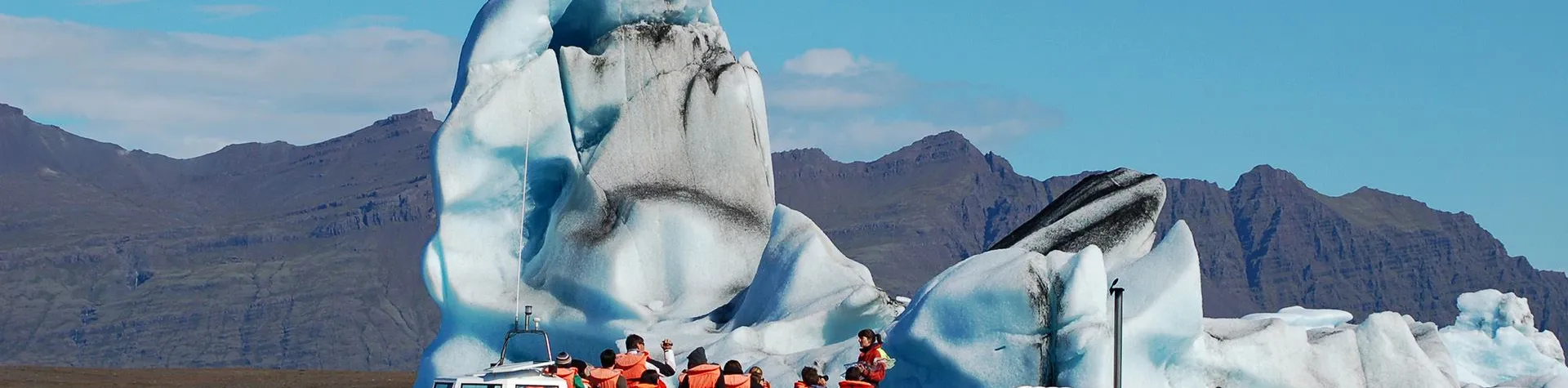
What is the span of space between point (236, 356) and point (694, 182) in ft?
477

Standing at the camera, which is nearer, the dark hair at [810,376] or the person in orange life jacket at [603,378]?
the dark hair at [810,376]

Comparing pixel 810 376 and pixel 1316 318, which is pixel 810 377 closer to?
pixel 810 376

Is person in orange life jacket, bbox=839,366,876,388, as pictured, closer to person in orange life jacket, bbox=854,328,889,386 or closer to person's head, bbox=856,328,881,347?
person in orange life jacket, bbox=854,328,889,386

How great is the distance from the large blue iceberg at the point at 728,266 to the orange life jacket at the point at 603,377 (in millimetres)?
4254

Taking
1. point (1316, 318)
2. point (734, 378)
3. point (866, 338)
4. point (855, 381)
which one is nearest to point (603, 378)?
point (734, 378)

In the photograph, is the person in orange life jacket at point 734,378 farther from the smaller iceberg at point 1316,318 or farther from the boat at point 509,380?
the smaller iceberg at point 1316,318

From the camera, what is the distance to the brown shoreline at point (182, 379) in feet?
253

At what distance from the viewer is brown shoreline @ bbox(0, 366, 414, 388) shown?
7706cm

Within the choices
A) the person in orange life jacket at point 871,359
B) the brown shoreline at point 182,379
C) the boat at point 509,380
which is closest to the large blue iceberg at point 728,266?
the person in orange life jacket at point 871,359

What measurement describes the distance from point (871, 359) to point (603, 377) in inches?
98.1

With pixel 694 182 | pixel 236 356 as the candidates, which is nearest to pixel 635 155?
pixel 694 182

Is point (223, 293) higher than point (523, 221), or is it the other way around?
point (223, 293)

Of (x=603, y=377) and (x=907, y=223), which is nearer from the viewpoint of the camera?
(x=603, y=377)

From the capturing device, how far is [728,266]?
29.8 metres
